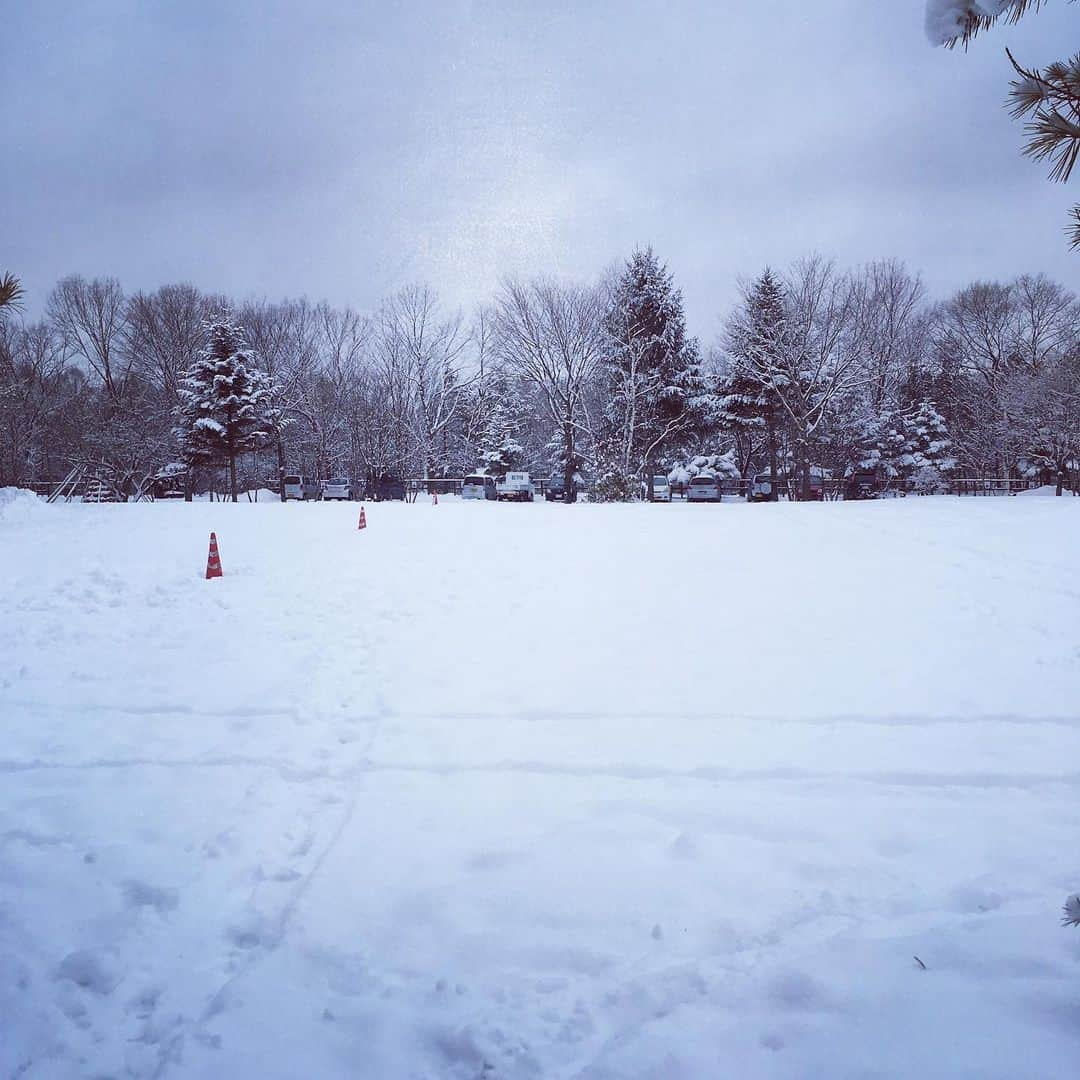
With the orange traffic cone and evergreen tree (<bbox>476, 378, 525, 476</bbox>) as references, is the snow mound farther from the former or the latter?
evergreen tree (<bbox>476, 378, 525, 476</bbox>)

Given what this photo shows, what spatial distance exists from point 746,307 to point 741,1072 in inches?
1378

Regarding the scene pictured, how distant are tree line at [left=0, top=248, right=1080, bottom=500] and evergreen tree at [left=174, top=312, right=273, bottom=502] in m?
0.12

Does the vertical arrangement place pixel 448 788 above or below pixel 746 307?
below

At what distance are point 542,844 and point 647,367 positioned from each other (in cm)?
3468

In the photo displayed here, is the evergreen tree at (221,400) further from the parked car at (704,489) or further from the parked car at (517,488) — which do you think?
the parked car at (704,489)

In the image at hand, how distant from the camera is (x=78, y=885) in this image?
2613mm

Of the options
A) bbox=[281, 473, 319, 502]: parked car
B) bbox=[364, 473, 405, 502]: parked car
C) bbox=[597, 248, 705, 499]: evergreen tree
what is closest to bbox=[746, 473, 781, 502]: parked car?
bbox=[597, 248, 705, 499]: evergreen tree

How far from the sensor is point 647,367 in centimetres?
3547

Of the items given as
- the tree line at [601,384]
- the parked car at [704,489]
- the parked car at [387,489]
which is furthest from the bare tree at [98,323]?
the parked car at [704,489]

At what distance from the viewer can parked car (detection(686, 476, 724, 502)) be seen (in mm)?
35625

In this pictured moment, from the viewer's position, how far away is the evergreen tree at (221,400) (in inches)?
1443

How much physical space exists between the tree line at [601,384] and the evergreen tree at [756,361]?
4.6 inches

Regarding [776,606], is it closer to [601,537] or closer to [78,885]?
[78,885]

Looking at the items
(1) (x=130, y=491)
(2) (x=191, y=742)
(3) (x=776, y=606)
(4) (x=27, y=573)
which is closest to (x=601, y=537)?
(3) (x=776, y=606)
